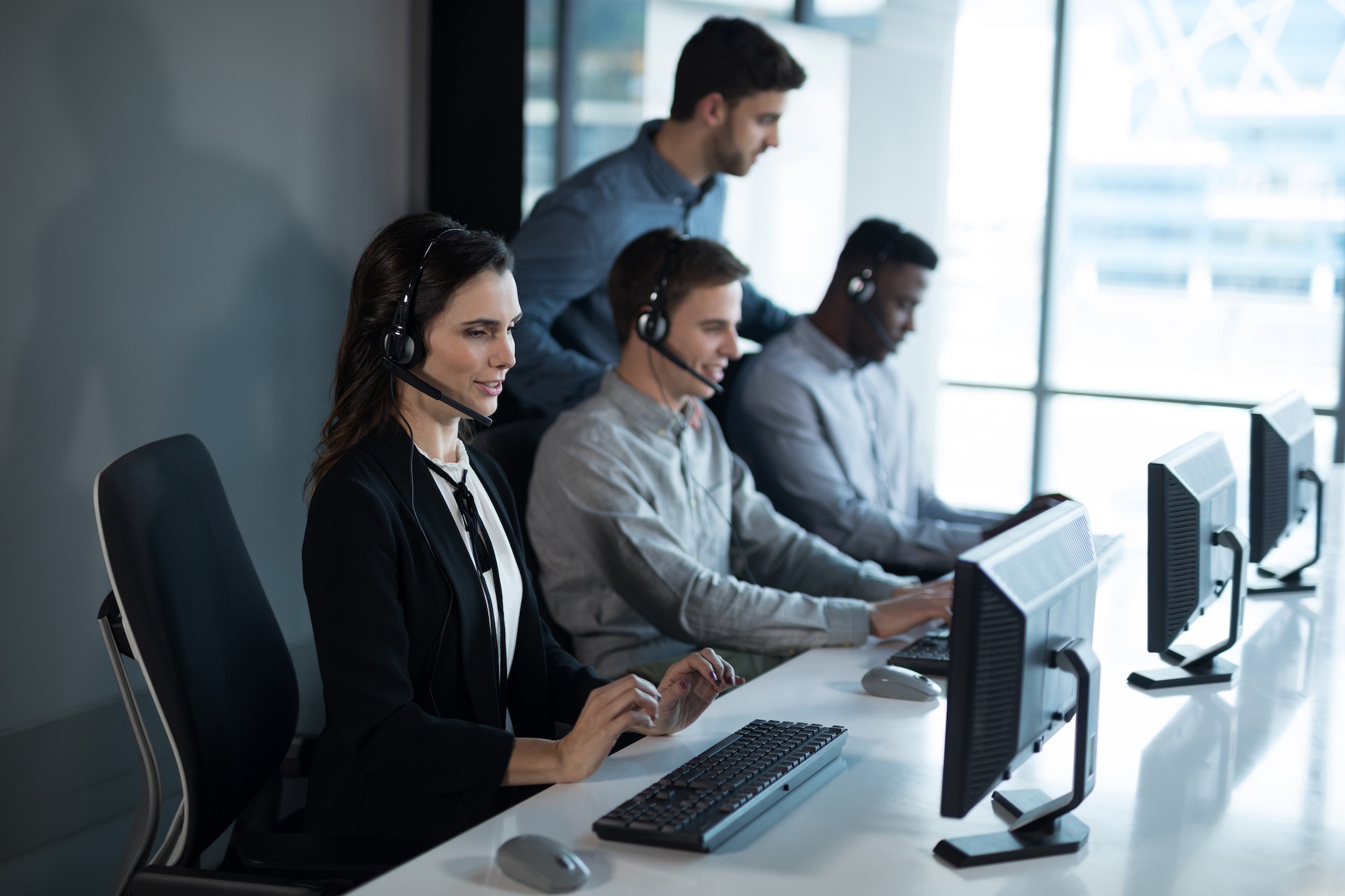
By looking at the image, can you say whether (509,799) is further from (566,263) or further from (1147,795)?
(566,263)

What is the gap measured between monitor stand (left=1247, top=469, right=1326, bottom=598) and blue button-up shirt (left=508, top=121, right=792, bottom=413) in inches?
52.3

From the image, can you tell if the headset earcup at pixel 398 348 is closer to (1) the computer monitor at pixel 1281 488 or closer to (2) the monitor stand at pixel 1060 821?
(2) the monitor stand at pixel 1060 821

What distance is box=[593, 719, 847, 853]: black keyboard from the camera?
3.54 feet

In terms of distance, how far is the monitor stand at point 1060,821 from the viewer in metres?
1.09

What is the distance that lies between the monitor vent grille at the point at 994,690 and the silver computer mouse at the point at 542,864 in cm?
35

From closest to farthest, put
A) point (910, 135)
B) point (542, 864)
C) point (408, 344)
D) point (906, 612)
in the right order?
point (542, 864)
point (408, 344)
point (906, 612)
point (910, 135)

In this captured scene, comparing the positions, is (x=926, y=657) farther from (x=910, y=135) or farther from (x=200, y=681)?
(x=910, y=135)

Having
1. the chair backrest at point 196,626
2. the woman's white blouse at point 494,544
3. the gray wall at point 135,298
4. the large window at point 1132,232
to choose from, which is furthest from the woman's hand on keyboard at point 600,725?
the large window at point 1132,232

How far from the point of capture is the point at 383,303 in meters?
1.43

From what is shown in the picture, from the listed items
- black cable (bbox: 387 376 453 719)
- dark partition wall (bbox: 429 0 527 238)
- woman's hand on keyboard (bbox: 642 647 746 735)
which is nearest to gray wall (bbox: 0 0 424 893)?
dark partition wall (bbox: 429 0 527 238)

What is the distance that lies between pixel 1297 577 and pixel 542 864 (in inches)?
71.0

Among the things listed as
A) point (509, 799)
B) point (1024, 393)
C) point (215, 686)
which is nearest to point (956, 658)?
point (509, 799)

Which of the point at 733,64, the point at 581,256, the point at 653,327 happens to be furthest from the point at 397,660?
the point at 733,64

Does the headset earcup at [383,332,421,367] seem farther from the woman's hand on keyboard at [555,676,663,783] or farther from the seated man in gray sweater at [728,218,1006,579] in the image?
the seated man in gray sweater at [728,218,1006,579]
